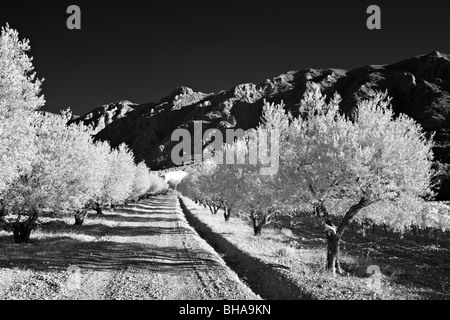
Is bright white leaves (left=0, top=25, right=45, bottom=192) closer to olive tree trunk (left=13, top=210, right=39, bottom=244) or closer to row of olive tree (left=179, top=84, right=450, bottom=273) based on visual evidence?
olive tree trunk (left=13, top=210, right=39, bottom=244)

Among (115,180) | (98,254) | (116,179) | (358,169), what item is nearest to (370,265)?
(358,169)

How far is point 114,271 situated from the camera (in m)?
19.6

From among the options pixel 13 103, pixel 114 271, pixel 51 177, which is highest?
pixel 13 103

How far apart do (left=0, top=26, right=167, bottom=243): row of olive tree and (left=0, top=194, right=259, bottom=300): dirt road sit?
3.36 meters

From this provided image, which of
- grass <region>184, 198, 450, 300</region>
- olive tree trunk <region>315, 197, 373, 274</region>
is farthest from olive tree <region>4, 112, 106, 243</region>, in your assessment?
olive tree trunk <region>315, 197, 373, 274</region>

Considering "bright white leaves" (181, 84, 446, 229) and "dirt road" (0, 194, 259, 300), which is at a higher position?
"bright white leaves" (181, 84, 446, 229)

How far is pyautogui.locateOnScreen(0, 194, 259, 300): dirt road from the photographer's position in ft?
50.1

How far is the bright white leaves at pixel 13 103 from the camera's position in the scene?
17125 mm

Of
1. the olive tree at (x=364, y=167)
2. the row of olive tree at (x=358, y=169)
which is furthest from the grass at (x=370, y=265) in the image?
A: the row of olive tree at (x=358, y=169)

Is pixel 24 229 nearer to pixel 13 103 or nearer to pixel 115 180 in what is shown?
pixel 13 103

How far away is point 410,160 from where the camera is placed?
706 inches

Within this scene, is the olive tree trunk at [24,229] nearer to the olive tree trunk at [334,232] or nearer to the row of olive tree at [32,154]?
the row of olive tree at [32,154]

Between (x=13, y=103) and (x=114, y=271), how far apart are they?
441 inches
